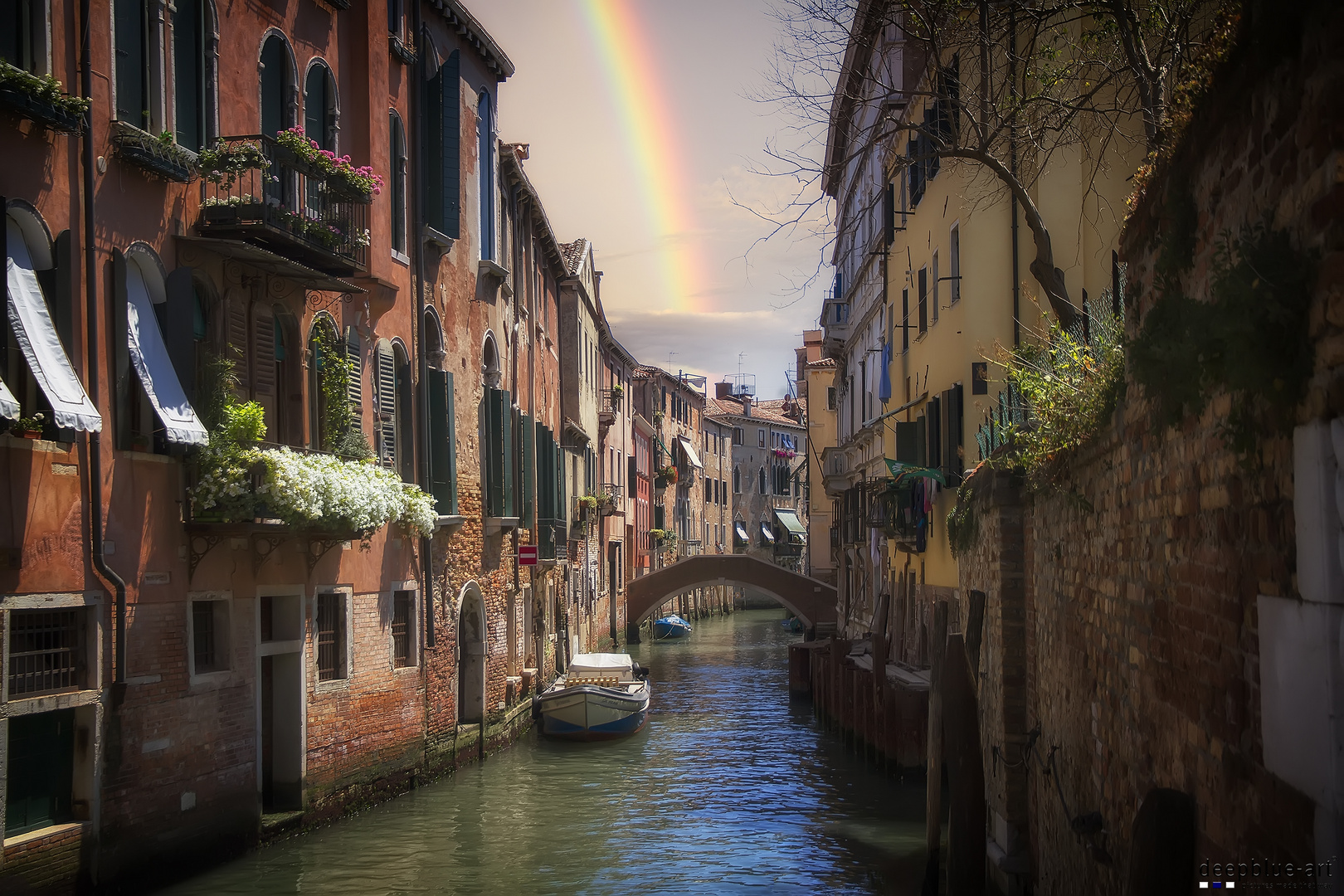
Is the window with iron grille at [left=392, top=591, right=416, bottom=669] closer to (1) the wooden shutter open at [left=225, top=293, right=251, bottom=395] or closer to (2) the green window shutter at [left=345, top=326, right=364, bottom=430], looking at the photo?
(2) the green window shutter at [left=345, top=326, right=364, bottom=430]

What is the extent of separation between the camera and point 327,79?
43.7 ft

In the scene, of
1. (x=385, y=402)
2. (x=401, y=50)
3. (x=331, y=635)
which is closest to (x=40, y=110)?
(x=385, y=402)

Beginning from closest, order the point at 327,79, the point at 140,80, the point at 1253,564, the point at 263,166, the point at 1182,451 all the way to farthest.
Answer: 1. the point at 1253,564
2. the point at 1182,451
3. the point at 140,80
4. the point at 263,166
5. the point at 327,79

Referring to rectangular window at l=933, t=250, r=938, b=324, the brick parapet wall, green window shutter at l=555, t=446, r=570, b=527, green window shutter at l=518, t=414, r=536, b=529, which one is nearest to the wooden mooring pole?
the brick parapet wall

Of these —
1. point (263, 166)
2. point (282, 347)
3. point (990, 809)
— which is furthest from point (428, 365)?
point (990, 809)

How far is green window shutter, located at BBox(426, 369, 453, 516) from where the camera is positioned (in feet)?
50.7

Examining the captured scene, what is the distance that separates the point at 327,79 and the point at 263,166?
2708 mm

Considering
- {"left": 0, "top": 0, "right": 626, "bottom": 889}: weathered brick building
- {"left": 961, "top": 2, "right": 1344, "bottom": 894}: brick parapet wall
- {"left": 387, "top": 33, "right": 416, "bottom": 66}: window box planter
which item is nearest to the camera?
{"left": 961, "top": 2, "right": 1344, "bottom": 894}: brick parapet wall

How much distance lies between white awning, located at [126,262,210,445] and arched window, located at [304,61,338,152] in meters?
3.45

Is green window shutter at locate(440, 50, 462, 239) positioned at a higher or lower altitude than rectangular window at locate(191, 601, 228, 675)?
higher

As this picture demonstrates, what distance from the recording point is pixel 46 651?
9.04 m

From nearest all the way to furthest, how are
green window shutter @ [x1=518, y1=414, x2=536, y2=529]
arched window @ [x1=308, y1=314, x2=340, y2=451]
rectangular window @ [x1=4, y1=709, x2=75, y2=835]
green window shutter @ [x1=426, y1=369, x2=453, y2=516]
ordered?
1. rectangular window @ [x1=4, y1=709, x2=75, y2=835]
2. arched window @ [x1=308, y1=314, x2=340, y2=451]
3. green window shutter @ [x1=426, y1=369, x2=453, y2=516]
4. green window shutter @ [x1=518, y1=414, x2=536, y2=529]

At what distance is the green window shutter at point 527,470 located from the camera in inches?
802

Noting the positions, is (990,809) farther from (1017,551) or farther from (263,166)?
(263,166)
